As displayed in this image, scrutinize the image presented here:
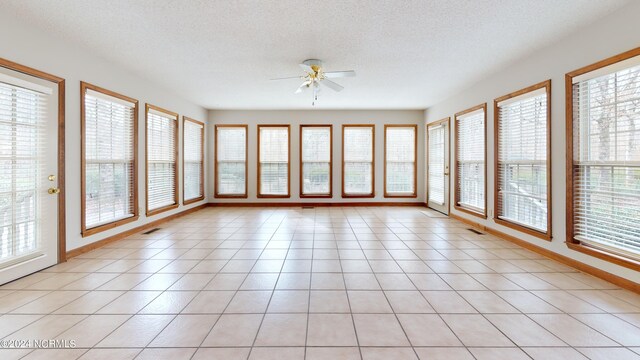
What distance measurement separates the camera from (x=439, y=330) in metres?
1.96

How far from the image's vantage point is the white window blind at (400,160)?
7.68 m

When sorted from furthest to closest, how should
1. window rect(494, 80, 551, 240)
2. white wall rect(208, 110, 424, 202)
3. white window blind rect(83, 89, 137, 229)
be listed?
white wall rect(208, 110, 424, 202)
white window blind rect(83, 89, 137, 229)
window rect(494, 80, 551, 240)

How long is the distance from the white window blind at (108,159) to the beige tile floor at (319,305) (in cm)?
66

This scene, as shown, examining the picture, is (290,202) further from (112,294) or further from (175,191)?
(112,294)

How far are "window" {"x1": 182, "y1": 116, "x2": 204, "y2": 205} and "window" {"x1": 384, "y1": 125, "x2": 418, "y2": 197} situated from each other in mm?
4939

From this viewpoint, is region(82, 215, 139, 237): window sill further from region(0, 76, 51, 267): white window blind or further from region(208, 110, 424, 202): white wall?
region(208, 110, 424, 202): white wall

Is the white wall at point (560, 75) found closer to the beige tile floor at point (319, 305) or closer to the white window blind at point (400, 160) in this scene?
the beige tile floor at point (319, 305)

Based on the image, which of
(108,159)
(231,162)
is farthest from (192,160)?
(108,159)

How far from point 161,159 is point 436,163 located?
623 cm

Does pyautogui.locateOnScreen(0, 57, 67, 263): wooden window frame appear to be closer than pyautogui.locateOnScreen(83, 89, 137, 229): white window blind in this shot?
Yes

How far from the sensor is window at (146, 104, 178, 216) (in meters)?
5.10

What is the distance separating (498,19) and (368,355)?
336 cm

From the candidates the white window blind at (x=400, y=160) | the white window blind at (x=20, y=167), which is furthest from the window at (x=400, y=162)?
the white window blind at (x=20, y=167)

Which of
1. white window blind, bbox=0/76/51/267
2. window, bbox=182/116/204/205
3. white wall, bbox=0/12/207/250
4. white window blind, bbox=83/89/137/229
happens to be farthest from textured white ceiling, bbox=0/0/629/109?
window, bbox=182/116/204/205
